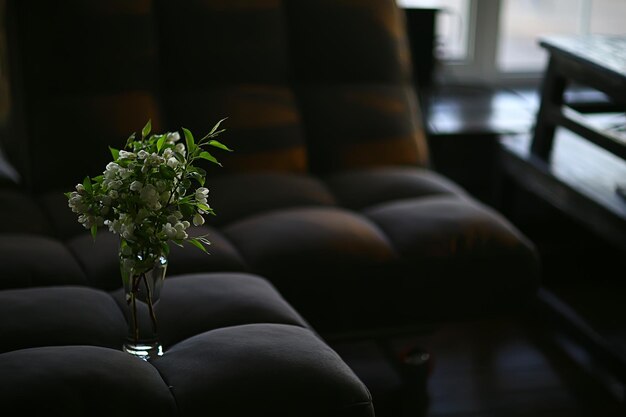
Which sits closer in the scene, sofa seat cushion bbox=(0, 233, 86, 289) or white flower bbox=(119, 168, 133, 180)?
white flower bbox=(119, 168, 133, 180)

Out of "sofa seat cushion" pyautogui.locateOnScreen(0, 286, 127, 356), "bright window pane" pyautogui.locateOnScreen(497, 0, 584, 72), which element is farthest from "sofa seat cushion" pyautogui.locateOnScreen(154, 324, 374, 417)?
"bright window pane" pyautogui.locateOnScreen(497, 0, 584, 72)

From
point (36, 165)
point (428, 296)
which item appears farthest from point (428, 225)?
point (36, 165)

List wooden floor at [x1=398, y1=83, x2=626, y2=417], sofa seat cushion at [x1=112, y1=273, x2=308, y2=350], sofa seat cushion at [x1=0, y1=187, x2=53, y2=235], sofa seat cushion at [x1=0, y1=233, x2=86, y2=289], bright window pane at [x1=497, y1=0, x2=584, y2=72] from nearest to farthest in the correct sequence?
sofa seat cushion at [x1=112, y1=273, x2=308, y2=350]
sofa seat cushion at [x1=0, y1=233, x2=86, y2=289]
sofa seat cushion at [x1=0, y1=187, x2=53, y2=235]
wooden floor at [x1=398, y1=83, x2=626, y2=417]
bright window pane at [x1=497, y1=0, x2=584, y2=72]

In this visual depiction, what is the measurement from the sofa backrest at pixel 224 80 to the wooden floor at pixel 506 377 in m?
0.56

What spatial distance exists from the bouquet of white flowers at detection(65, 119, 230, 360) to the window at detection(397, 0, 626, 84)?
7.49ft

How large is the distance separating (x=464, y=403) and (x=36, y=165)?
1.29 m

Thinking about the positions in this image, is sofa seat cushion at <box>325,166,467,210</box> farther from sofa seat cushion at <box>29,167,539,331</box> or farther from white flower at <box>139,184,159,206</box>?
white flower at <box>139,184,159,206</box>

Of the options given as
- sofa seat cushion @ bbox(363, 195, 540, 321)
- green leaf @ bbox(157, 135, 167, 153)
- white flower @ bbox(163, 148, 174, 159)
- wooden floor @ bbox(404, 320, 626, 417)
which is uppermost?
green leaf @ bbox(157, 135, 167, 153)

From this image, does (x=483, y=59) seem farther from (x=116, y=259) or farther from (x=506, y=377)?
(x=116, y=259)

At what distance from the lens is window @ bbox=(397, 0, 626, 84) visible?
3.97m

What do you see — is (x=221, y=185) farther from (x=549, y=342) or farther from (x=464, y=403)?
(x=549, y=342)

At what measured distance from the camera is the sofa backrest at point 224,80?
2.67 metres

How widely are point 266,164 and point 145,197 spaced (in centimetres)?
117

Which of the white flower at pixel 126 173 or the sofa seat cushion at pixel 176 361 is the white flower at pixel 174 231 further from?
the sofa seat cushion at pixel 176 361
